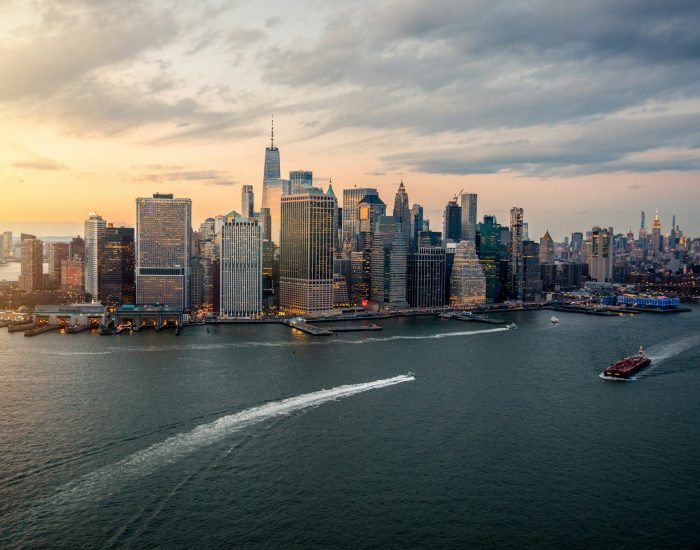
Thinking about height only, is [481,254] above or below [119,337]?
above

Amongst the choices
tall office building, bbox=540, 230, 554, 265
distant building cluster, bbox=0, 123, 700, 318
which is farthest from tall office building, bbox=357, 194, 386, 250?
tall office building, bbox=540, 230, 554, 265

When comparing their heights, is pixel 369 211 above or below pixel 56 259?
above

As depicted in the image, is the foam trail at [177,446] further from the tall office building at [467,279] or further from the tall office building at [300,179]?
the tall office building at [300,179]

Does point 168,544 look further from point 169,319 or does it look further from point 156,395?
point 169,319

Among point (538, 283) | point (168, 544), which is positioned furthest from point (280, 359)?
point (538, 283)

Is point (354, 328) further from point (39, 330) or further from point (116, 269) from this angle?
point (116, 269)

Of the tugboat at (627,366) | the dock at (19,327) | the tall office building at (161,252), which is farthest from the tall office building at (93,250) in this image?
the tugboat at (627,366)

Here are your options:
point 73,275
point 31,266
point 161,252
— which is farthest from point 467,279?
point 31,266

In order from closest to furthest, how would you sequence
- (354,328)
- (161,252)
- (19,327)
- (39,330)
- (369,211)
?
(39,330) → (19,327) → (354,328) → (161,252) → (369,211)

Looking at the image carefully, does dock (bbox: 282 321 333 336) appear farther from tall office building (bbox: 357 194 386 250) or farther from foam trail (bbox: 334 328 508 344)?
tall office building (bbox: 357 194 386 250)
